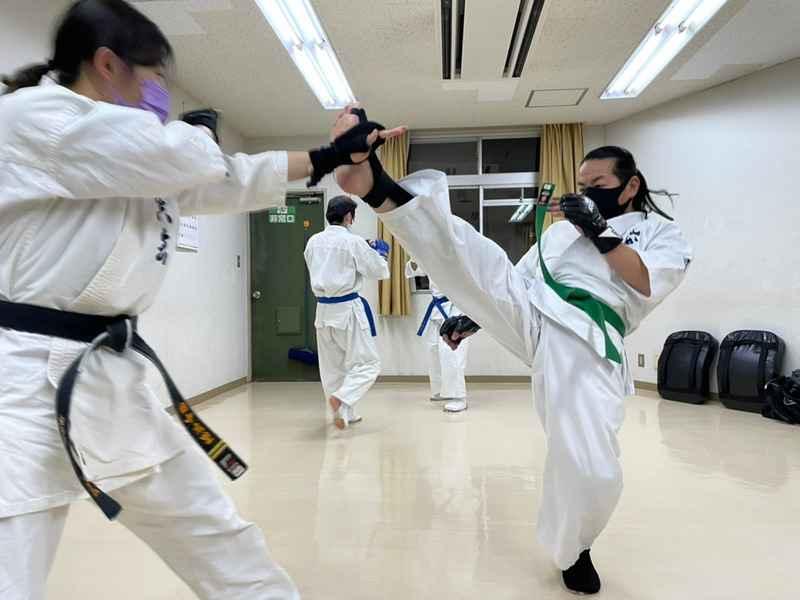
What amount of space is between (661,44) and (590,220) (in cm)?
319

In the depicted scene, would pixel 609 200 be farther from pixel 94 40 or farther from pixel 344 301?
pixel 344 301

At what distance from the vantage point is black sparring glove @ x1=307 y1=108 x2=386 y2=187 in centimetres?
103

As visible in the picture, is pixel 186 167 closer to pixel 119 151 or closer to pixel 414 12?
pixel 119 151

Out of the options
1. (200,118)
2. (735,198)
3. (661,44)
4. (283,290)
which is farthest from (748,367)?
(283,290)

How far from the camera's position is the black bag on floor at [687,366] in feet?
14.7

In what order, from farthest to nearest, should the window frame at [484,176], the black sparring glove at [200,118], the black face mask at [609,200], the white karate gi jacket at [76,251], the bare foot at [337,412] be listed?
the window frame at [484,176] < the bare foot at [337,412] < the black face mask at [609,200] < the black sparring glove at [200,118] < the white karate gi jacket at [76,251]

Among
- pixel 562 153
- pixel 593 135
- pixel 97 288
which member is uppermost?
pixel 593 135

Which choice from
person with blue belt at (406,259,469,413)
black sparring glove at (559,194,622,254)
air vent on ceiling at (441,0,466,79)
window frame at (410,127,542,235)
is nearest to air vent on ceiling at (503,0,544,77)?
air vent on ceiling at (441,0,466,79)

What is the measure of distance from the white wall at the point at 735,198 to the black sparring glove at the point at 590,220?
12.0 ft

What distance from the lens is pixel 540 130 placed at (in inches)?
223

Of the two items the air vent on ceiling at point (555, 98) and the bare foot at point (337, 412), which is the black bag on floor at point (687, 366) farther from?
the bare foot at point (337, 412)

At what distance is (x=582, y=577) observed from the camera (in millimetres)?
1534

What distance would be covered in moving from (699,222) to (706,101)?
42.4 inches

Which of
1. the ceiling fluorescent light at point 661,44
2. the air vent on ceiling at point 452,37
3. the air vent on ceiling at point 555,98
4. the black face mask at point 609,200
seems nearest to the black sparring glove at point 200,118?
the black face mask at point 609,200
